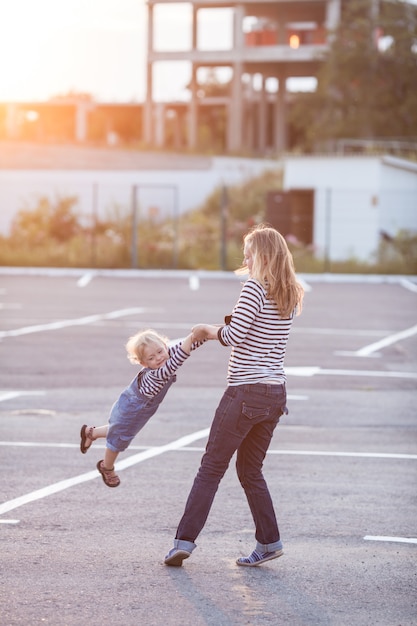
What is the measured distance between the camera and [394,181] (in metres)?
39.2

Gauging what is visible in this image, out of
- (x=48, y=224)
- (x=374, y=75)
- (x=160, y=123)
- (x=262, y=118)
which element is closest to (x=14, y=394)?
(x=48, y=224)

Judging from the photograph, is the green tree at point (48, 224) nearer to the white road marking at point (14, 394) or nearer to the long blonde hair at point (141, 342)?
the white road marking at point (14, 394)

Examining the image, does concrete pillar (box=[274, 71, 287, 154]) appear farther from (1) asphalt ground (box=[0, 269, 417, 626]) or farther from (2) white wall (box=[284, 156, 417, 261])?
(1) asphalt ground (box=[0, 269, 417, 626])

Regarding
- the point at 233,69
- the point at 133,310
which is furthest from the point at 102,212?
the point at 133,310

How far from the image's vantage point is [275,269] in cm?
605

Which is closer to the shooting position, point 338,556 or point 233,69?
point 338,556

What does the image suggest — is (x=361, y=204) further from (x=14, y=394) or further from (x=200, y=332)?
(x=200, y=332)

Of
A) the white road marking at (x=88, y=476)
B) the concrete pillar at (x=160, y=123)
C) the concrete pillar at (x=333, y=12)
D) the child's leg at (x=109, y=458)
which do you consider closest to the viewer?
the child's leg at (x=109, y=458)

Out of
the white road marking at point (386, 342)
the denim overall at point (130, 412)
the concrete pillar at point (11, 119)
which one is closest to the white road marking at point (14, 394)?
the white road marking at point (386, 342)

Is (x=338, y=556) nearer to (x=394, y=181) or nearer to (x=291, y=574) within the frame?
(x=291, y=574)

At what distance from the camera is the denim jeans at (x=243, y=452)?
20.0 ft

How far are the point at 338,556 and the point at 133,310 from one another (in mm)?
A: 16232

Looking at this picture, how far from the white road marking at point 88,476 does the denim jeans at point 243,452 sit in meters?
1.74

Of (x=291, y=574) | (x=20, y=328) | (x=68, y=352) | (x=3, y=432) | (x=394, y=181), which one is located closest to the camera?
(x=291, y=574)
